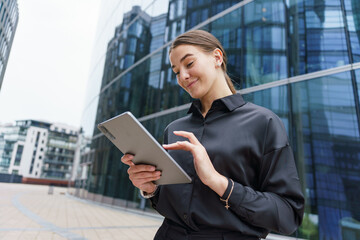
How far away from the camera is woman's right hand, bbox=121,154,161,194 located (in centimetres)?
108

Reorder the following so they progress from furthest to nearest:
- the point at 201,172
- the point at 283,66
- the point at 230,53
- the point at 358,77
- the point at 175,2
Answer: the point at 175,2
the point at 230,53
the point at 283,66
the point at 358,77
the point at 201,172

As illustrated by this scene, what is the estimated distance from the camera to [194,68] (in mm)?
1224

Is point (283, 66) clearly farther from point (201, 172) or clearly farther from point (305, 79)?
point (201, 172)

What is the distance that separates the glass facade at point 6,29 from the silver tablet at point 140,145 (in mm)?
42975

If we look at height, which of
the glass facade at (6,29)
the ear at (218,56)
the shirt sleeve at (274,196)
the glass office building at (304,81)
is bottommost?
the shirt sleeve at (274,196)

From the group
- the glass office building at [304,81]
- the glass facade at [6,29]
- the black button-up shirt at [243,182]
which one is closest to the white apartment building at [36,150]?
the glass facade at [6,29]

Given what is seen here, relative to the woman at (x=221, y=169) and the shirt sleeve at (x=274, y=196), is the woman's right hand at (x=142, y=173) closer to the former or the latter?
the woman at (x=221, y=169)

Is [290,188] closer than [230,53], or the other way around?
[290,188]

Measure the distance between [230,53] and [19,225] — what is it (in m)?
8.25

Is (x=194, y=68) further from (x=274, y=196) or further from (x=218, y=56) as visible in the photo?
(x=274, y=196)

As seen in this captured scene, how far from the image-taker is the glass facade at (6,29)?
118 feet

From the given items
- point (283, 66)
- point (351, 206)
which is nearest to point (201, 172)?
point (351, 206)

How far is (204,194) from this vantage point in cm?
108

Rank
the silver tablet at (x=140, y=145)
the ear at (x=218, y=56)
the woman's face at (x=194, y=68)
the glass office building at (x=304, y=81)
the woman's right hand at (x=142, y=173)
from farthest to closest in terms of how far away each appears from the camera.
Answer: the glass office building at (x=304, y=81) → the ear at (x=218, y=56) → the woman's face at (x=194, y=68) → the woman's right hand at (x=142, y=173) → the silver tablet at (x=140, y=145)
